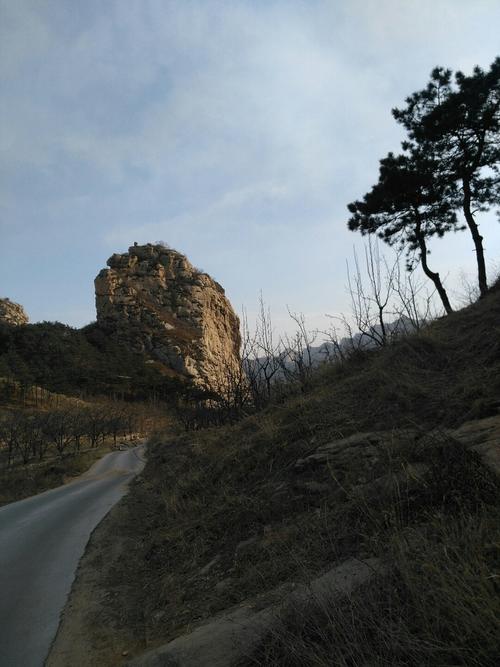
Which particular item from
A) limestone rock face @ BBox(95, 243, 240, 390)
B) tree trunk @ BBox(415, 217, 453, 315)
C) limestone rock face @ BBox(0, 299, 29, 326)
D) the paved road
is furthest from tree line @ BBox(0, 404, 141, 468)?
limestone rock face @ BBox(0, 299, 29, 326)

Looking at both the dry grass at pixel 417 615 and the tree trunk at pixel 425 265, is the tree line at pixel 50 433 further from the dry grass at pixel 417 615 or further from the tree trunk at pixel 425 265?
the dry grass at pixel 417 615

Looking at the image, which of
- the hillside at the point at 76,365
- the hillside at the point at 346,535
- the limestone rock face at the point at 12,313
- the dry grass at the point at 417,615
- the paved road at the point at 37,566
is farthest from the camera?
the limestone rock face at the point at 12,313

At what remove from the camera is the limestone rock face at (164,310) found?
71688mm

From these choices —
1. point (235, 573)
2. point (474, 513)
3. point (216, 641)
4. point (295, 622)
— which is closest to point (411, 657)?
point (295, 622)

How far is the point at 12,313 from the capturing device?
8031 cm

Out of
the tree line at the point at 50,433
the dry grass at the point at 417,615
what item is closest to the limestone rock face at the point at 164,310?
the tree line at the point at 50,433

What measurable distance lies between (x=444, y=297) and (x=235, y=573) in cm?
1317

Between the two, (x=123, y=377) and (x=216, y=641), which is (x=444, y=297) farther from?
(x=123, y=377)

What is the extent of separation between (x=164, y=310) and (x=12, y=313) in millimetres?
31597

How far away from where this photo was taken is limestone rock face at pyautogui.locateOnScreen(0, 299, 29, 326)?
77.6 m

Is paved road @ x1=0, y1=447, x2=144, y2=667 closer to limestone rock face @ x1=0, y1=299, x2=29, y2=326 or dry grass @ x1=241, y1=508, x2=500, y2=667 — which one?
dry grass @ x1=241, y1=508, x2=500, y2=667

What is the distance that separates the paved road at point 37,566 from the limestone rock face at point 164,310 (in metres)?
54.1

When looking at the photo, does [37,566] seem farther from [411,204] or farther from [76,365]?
[76,365]

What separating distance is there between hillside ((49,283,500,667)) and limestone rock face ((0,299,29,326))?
265 feet
